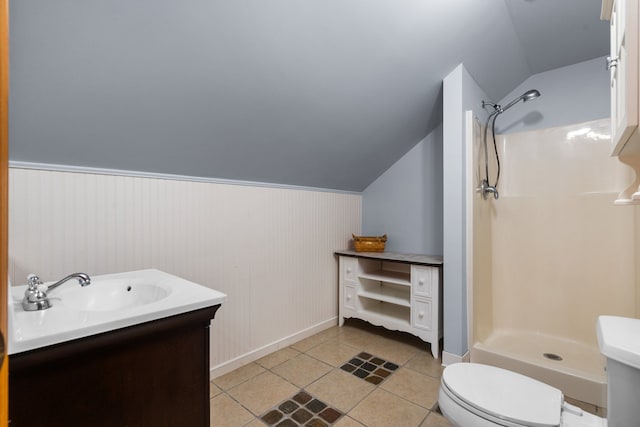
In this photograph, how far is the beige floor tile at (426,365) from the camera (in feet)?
6.68

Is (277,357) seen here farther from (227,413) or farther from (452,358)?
(452,358)

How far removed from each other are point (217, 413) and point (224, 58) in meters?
1.77

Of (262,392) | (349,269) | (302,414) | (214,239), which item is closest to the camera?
(302,414)

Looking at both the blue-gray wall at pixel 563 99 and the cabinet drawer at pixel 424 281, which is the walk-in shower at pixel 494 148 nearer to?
the blue-gray wall at pixel 563 99

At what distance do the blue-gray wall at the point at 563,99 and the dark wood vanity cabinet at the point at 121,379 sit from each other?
2797mm

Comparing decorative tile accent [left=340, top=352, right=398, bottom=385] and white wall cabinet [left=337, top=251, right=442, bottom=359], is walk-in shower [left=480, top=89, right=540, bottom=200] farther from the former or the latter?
decorative tile accent [left=340, top=352, right=398, bottom=385]

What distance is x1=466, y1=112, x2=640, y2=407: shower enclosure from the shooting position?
209cm

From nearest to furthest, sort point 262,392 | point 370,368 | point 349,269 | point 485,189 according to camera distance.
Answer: point 262,392, point 370,368, point 485,189, point 349,269

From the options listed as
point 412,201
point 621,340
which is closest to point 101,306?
point 621,340

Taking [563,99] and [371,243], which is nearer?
[563,99]

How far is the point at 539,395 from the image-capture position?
108 centimetres

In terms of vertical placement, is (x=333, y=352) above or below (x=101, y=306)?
below

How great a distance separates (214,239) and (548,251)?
2.55 meters

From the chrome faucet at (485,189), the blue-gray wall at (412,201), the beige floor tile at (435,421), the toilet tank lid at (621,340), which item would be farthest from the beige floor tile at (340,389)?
the chrome faucet at (485,189)
